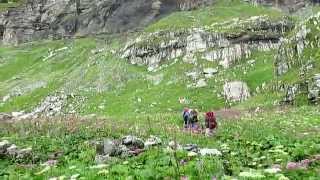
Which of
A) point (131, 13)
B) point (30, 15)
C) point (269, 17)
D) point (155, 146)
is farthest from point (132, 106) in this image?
point (30, 15)

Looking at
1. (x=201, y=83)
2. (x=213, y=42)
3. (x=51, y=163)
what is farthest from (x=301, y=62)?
(x=51, y=163)

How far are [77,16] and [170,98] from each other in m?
79.3

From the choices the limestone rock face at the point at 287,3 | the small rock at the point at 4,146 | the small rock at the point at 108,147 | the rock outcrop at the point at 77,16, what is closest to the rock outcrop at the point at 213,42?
the limestone rock face at the point at 287,3

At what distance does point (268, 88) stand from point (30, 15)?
118 metres

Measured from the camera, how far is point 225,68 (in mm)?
104062

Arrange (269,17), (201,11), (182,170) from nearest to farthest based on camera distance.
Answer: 1. (182,170)
2. (269,17)
3. (201,11)

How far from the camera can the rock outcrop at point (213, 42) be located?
109 metres

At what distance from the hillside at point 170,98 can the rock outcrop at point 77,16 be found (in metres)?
1.75

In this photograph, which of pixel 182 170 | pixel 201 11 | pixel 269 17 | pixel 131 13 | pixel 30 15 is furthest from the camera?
pixel 30 15

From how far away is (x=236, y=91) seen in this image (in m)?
93.1

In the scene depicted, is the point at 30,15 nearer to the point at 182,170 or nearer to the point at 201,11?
the point at 201,11

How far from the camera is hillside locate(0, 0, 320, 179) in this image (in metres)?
20.4

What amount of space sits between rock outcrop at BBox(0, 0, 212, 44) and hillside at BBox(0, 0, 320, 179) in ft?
5.74

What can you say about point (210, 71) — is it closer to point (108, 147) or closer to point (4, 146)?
point (4, 146)
